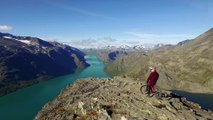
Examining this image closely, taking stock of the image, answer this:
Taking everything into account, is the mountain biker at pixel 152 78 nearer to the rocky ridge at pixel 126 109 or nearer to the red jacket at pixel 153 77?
the red jacket at pixel 153 77

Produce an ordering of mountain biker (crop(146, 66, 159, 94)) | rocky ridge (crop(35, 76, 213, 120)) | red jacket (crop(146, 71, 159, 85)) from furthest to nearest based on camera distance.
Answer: rocky ridge (crop(35, 76, 213, 120)) → red jacket (crop(146, 71, 159, 85)) → mountain biker (crop(146, 66, 159, 94))

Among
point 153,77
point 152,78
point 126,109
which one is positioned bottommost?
point 126,109

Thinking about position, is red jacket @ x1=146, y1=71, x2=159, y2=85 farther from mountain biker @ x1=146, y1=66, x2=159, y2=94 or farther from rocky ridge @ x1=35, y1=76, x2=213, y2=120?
rocky ridge @ x1=35, y1=76, x2=213, y2=120

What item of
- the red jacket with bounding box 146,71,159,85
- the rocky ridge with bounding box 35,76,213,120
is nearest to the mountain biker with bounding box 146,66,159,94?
the red jacket with bounding box 146,71,159,85

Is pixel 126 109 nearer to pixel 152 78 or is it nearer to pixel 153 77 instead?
pixel 152 78

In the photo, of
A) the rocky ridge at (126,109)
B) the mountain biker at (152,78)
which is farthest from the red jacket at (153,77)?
the rocky ridge at (126,109)

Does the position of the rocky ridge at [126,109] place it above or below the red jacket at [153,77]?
below

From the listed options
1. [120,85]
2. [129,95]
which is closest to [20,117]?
[120,85]

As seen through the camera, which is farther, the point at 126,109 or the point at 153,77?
the point at 126,109

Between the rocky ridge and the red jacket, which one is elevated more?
the red jacket

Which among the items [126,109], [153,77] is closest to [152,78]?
[153,77]

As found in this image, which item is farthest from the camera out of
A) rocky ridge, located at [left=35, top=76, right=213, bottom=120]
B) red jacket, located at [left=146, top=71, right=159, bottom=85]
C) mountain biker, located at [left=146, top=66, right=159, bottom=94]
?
rocky ridge, located at [left=35, top=76, right=213, bottom=120]
